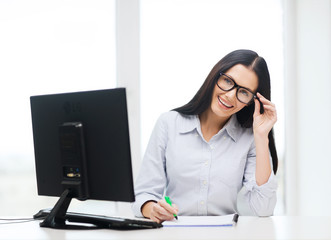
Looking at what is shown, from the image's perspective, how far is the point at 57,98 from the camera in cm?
145

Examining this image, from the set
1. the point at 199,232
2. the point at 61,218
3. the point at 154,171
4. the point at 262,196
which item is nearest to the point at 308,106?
the point at 262,196

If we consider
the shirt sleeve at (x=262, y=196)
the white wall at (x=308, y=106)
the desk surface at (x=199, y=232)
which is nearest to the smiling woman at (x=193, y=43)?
the white wall at (x=308, y=106)

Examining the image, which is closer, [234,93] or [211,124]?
[234,93]

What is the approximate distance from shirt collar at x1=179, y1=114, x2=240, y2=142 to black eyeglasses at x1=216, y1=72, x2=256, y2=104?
6.4 inches

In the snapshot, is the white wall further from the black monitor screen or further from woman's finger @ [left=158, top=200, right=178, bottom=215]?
the black monitor screen

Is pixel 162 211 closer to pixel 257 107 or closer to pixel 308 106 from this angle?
pixel 257 107

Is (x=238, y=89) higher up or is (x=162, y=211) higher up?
(x=238, y=89)

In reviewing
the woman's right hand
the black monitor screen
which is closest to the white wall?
the woman's right hand

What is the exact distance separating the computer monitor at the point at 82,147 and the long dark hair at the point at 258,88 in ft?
2.21

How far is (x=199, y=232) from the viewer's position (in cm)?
129

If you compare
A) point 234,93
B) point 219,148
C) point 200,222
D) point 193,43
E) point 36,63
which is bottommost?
point 200,222

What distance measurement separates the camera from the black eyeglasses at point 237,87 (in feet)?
5.97

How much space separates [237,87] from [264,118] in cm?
19

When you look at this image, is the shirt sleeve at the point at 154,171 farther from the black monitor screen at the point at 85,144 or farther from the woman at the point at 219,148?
the black monitor screen at the point at 85,144
